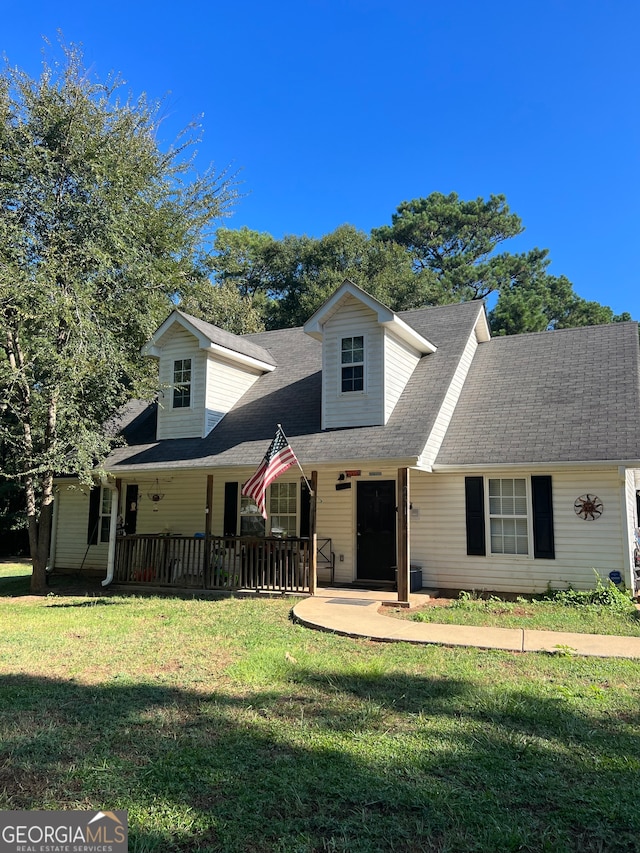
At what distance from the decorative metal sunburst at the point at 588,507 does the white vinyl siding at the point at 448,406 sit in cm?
273

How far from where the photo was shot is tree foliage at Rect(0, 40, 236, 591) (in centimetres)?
1216

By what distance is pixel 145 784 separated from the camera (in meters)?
3.62

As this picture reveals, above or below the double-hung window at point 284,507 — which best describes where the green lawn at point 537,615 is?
below

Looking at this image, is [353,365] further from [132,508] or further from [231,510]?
[132,508]

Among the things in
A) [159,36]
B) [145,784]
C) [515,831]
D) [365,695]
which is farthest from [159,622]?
[159,36]

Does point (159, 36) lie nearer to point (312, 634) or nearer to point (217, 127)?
point (217, 127)

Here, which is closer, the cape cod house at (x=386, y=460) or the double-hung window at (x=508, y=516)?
the cape cod house at (x=386, y=460)

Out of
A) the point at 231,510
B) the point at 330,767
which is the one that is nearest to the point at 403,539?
the point at 231,510

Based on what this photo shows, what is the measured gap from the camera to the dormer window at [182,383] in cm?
1454

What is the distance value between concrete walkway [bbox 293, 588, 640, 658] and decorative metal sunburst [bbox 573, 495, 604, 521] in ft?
10.3

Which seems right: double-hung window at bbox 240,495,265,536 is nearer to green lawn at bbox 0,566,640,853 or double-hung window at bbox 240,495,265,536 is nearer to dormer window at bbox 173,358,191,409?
dormer window at bbox 173,358,191,409

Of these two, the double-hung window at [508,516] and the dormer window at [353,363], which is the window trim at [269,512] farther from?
the double-hung window at [508,516]

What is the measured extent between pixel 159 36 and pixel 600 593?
535 inches

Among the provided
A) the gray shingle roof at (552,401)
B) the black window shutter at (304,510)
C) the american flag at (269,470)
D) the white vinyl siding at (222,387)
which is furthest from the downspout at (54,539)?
the gray shingle roof at (552,401)
